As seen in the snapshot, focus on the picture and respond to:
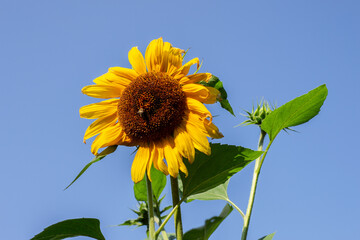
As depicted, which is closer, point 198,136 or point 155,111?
point 198,136

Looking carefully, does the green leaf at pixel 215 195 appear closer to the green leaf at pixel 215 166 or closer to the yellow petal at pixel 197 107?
the green leaf at pixel 215 166

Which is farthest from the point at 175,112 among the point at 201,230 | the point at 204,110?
the point at 201,230

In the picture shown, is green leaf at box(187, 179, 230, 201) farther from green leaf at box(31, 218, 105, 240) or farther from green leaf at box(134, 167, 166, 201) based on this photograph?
green leaf at box(31, 218, 105, 240)

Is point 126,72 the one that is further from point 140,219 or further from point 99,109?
point 140,219

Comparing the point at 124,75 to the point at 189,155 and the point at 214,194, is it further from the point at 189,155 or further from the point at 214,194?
the point at 214,194

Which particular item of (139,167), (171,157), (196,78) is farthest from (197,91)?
(139,167)

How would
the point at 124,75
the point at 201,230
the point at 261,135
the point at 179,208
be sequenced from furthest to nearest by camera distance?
the point at 261,135, the point at 124,75, the point at 179,208, the point at 201,230
